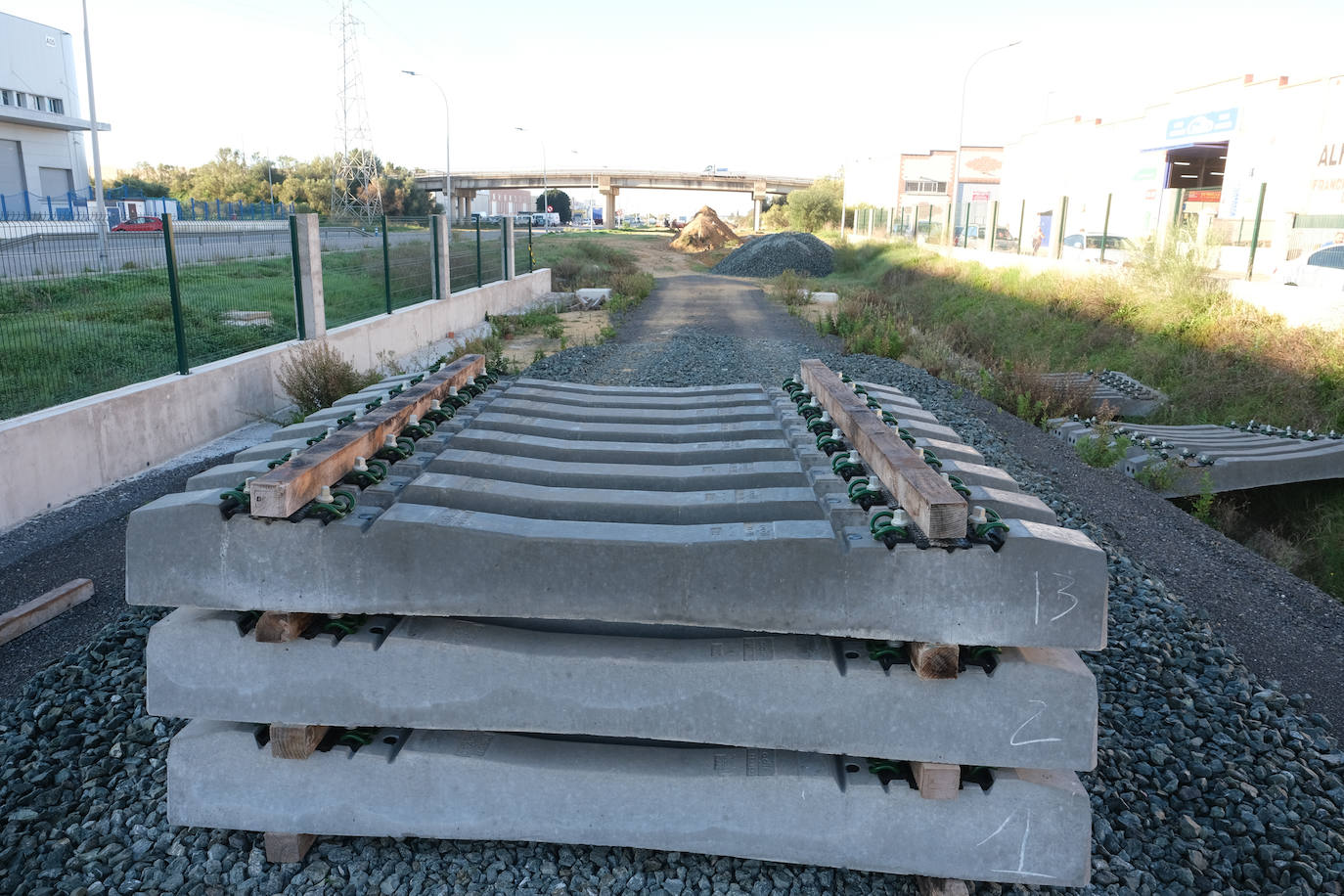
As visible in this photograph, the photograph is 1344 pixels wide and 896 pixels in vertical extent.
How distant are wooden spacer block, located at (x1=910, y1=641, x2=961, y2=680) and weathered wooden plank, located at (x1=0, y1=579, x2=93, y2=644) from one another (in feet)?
15.1

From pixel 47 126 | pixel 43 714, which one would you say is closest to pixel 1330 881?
pixel 43 714

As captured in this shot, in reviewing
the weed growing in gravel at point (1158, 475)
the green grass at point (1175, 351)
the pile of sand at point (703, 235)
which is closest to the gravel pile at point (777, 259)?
the pile of sand at point (703, 235)

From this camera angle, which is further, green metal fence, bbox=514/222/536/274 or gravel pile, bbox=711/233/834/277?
gravel pile, bbox=711/233/834/277

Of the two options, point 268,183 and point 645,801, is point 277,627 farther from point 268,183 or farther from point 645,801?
point 268,183

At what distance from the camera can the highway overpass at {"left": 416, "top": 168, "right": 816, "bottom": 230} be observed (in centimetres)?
9600

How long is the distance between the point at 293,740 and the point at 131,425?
19.6ft

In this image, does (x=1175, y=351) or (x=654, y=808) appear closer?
(x=654, y=808)

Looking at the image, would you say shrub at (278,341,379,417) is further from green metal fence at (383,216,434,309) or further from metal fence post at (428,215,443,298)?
metal fence post at (428,215,443,298)

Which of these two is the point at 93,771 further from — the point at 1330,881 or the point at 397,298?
the point at 397,298

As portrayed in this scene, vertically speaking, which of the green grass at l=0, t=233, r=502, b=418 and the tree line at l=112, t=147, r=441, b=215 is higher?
the tree line at l=112, t=147, r=441, b=215

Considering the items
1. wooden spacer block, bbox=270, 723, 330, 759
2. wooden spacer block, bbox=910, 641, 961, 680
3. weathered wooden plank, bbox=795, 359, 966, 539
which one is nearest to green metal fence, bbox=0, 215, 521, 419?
wooden spacer block, bbox=270, 723, 330, 759

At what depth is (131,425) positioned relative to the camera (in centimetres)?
750

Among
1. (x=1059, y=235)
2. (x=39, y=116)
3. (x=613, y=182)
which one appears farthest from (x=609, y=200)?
(x=1059, y=235)

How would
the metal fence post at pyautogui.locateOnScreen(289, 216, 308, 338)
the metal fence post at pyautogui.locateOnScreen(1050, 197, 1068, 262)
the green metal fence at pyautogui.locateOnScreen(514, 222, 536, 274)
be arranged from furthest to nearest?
1. the green metal fence at pyautogui.locateOnScreen(514, 222, 536, 274)
2. the metal fence post at pyautogui.locateOnScreen(1050, 197, 1068, 262)
3. the metal fence post at pyautogui.locateOnScreen(289, 216, 308, 338)
